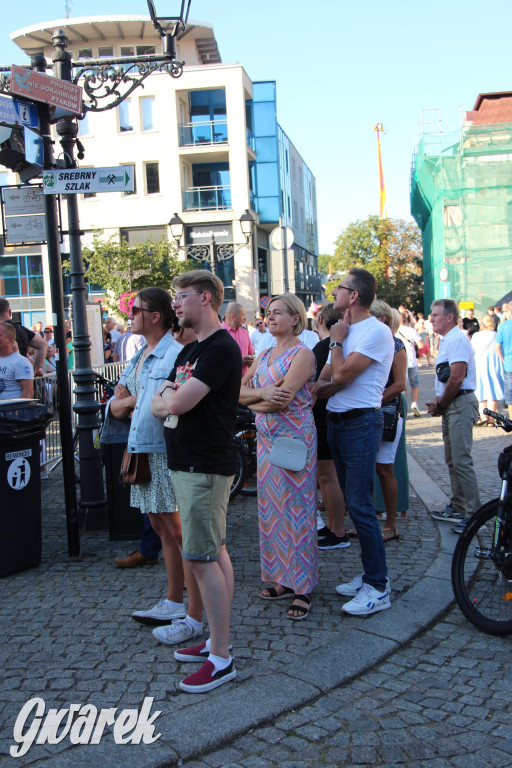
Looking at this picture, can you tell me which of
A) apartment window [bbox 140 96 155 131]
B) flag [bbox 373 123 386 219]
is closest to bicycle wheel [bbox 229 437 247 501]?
apartment window [bbox 140 96 155 131]

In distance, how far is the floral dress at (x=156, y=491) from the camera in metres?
4.02

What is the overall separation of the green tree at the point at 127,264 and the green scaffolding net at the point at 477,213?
34.0 feet

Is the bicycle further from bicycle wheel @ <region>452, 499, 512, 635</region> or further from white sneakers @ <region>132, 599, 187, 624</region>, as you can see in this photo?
white sneakers @ <region>132, 599, 187, 624</region>

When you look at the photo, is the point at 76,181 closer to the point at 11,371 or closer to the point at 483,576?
the point at 11,371

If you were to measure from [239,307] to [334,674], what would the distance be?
661 cm

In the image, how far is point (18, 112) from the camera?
509cm

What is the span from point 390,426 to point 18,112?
11.9 ft

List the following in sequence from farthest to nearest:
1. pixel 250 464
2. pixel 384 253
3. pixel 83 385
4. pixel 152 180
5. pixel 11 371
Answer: pixel 384 253, pixel 152 180, pixel 250 464, pixel 11 371, pixel 83 385

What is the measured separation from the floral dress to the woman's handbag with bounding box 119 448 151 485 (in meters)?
0.04

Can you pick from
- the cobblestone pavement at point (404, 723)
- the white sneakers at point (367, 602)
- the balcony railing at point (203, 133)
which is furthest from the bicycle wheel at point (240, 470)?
the balcony railing at point (203, 133)

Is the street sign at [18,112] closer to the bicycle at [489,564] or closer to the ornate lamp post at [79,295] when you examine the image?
the ornate lamp post at [79,295]

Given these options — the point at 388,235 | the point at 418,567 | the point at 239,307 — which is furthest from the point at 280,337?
the point at 388,235

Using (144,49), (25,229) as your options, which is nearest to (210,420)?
(25,229)

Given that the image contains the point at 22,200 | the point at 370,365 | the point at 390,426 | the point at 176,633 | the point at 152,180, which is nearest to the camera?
the point at 176,633
